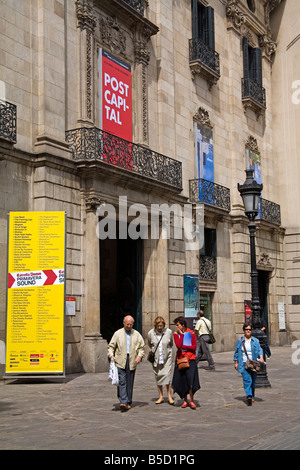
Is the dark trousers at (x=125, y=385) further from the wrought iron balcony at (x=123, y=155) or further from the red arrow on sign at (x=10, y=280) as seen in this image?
the wrought iron balcony at (x=123, y=155)

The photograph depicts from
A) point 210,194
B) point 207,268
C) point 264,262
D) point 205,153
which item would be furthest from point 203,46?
point 264,262

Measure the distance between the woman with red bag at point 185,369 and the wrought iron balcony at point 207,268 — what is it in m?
13.1

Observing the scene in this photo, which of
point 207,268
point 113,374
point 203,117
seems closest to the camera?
point 113,374

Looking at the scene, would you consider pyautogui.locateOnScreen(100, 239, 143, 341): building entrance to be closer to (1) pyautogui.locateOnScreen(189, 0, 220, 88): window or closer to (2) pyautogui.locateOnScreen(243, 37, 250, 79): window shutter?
(1) pyautogui.locateOnScreen(189, 0, 220, 88): window

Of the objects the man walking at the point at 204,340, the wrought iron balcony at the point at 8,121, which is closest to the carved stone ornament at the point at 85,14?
the wrought iron balcony at the point at 8,121

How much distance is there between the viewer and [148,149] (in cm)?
2005

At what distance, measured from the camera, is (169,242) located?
2164 centimetres

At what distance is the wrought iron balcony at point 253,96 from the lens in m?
28.4

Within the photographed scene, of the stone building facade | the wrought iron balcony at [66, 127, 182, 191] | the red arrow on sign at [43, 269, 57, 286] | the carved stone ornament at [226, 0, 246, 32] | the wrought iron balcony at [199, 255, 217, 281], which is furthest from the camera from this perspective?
the carved stone ornament at [226, 0, 246, 32]

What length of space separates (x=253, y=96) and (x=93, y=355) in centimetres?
1679

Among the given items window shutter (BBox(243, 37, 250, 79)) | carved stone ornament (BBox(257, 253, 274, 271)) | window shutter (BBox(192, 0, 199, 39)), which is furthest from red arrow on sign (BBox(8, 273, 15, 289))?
window shutter (BBox(243, 37, 250, 79))

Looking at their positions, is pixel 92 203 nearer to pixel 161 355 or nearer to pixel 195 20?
pixel 161 355

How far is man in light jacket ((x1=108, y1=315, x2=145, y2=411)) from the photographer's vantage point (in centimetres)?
1013

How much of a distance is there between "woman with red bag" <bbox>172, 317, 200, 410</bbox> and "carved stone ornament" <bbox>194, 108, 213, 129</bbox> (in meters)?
15.0
